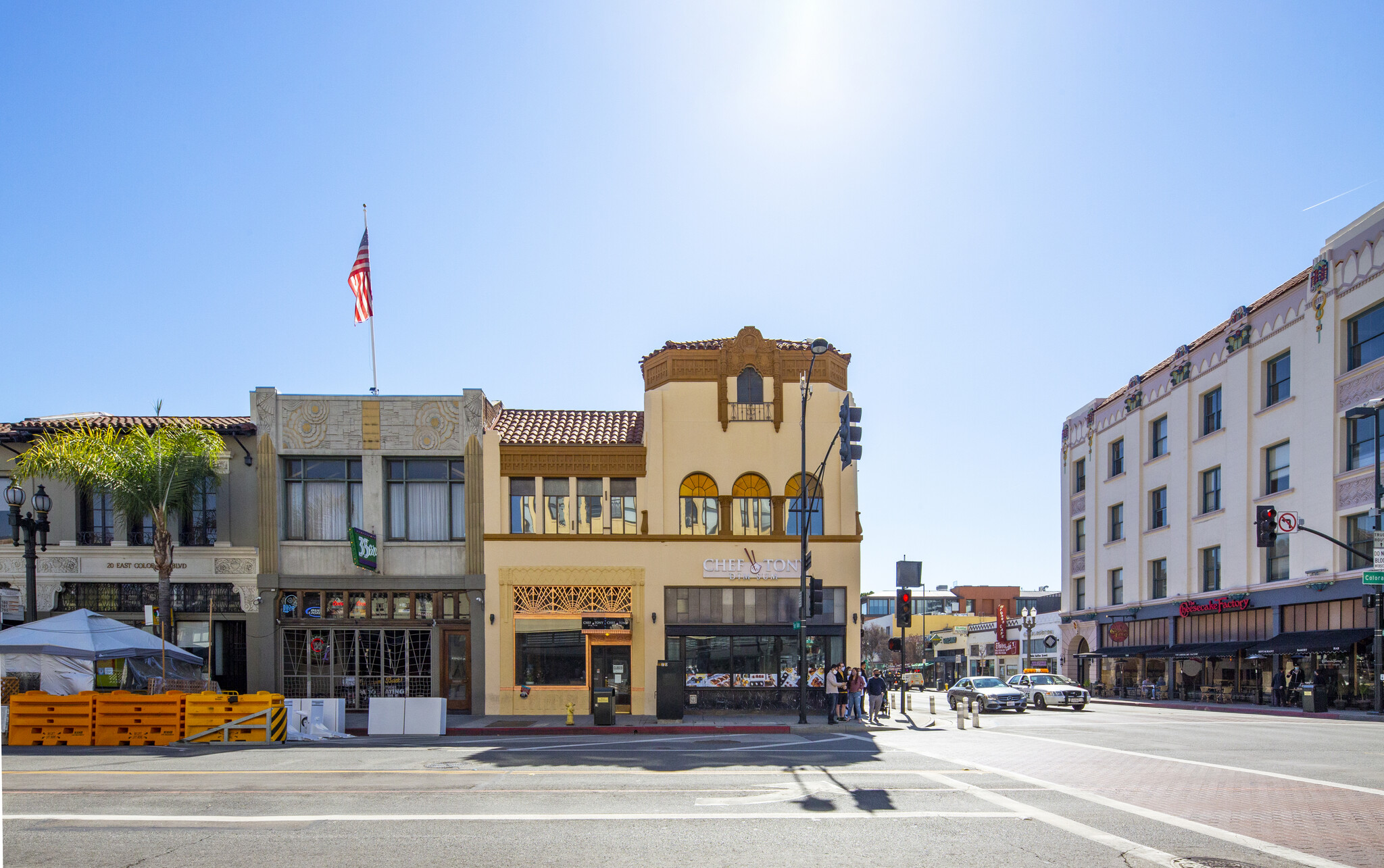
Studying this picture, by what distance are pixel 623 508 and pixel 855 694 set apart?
358 inches

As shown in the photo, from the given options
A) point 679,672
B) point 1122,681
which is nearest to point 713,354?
point 679,672

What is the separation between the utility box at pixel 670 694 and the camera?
26.6 meters

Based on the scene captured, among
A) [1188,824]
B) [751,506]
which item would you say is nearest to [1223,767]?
[1188,824]

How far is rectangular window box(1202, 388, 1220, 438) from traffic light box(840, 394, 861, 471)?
27532 millimetres

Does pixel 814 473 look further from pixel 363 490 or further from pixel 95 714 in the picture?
pixel 95 714

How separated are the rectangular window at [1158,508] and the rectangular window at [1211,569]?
385cm

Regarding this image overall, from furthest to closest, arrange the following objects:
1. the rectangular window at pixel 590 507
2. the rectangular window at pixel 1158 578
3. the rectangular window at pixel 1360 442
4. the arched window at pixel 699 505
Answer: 1. the rectangular window at pixel 1158 578
2. the rectangular window at pixel 1360 442
3. the arched window at pixel 699 505
4. the rectangular window at pixel 590 507

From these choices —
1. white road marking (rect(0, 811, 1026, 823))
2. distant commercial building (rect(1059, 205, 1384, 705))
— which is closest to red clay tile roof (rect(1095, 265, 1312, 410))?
distant commercial building (rect(1059, 205, 1384, 705))

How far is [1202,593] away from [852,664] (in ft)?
70.6

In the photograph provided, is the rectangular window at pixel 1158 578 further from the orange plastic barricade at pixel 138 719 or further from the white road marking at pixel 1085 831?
the orange plastic barricade at pixel 138 719

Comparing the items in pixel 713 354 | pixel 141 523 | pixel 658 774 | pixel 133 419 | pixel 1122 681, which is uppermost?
pixel 713 354

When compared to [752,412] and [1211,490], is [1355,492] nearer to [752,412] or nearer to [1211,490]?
[1211,490]

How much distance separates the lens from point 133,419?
32.2m

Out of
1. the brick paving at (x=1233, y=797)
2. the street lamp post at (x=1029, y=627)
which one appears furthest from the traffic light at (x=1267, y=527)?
the street lamp post at (x=1029, y=627)
